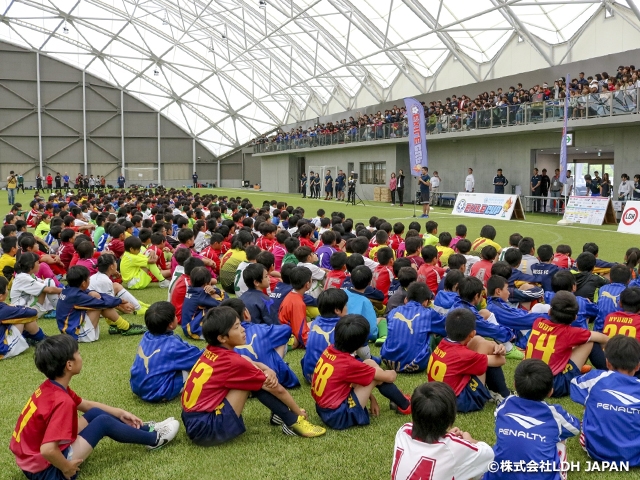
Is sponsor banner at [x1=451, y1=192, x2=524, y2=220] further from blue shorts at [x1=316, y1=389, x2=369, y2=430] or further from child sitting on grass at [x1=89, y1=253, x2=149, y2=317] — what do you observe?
blue shorts at [x1=316, y1=389, x2=369, y2=430]

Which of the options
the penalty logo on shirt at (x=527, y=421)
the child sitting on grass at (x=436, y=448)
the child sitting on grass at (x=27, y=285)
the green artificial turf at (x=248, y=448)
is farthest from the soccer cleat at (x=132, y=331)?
the penalty logo on shirt at (x=527, y=421)

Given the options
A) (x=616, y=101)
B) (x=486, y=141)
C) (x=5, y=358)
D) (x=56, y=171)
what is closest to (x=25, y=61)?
(x=56, y=171)

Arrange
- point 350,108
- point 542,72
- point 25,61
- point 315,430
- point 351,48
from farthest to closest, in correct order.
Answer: point 25,61 → point 350,108 → point 351,48 → point 542,72 → point 315,430

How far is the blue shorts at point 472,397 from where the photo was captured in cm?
429

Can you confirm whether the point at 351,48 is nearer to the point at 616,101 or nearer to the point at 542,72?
the point at 542,72

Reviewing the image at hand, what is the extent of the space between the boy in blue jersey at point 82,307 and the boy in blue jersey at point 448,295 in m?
3.52

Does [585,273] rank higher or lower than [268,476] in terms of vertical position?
higher

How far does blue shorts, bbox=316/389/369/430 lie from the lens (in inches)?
160

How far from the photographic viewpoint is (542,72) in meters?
25.7

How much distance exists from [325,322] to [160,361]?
1.38 metres

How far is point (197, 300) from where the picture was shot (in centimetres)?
612

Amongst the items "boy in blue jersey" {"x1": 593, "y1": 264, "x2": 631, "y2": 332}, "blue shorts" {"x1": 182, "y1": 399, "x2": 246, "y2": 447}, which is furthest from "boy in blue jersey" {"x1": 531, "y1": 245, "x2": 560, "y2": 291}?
"blue shorts" {"x1": 182, "y1": 399, "x2": 246, "y2": 447}

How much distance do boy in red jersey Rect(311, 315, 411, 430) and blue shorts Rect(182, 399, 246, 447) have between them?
641 mm

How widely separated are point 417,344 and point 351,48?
109ft
